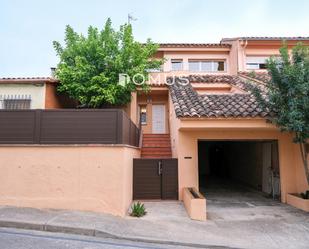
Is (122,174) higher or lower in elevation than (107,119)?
lower

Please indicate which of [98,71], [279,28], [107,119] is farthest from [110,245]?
[279,28]

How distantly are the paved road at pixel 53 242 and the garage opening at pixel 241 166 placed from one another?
8102mm

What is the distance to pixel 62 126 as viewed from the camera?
8.27 m

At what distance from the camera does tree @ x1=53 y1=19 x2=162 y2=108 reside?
14.2 metres

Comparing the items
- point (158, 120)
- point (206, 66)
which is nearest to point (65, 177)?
point (158, 120)

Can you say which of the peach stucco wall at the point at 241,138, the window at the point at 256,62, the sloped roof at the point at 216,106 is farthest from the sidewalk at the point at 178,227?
the window at the point at 256,62

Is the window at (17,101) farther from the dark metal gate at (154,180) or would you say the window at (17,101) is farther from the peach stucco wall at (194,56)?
the peach stucco wall at (194,56)

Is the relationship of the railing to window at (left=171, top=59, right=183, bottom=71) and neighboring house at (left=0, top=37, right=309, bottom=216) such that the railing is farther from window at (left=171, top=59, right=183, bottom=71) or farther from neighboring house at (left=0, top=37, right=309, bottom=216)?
window at (left=171, top=59, right=183, bottom=71)

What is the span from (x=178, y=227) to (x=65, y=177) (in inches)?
142

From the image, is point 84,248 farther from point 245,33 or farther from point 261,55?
point 245,33

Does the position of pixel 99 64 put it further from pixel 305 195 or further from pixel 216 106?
pixel 305 195

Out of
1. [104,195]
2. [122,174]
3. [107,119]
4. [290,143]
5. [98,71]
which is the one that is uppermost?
[98,71]

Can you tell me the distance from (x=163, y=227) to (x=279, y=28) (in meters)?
20.4

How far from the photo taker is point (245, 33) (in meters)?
20.9
